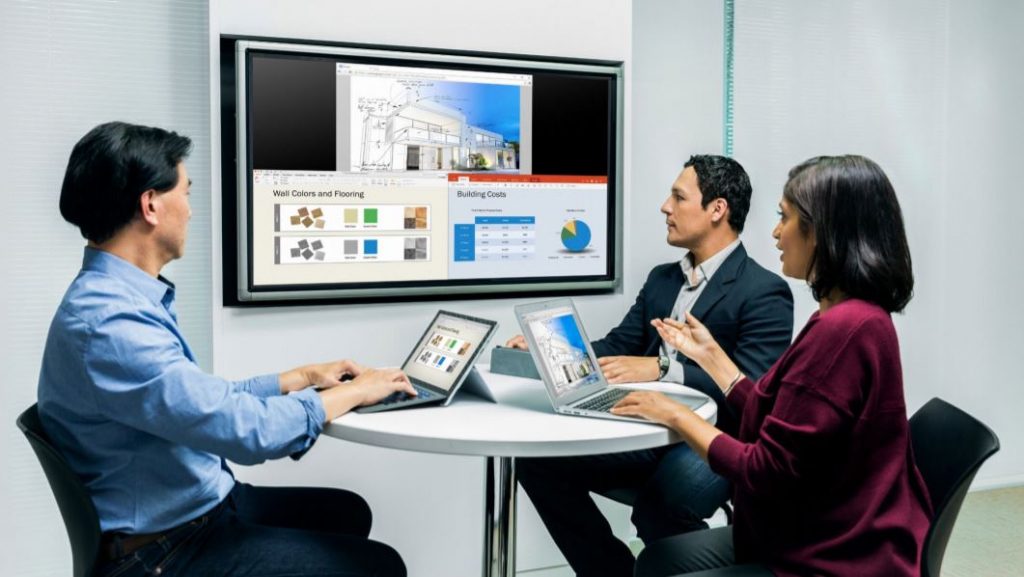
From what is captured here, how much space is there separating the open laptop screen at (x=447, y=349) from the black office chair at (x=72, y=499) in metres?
0.77

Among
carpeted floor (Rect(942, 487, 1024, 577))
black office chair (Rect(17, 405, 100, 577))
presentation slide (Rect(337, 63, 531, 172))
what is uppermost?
presentation slide (Rect(337, 63, 531, 172))

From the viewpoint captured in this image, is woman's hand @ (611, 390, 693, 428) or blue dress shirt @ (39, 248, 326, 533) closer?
blue dress shirt @ (39, 248, 326, 533)

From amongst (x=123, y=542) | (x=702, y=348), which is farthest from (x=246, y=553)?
(x=702, y=348)

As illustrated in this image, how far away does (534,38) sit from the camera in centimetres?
294

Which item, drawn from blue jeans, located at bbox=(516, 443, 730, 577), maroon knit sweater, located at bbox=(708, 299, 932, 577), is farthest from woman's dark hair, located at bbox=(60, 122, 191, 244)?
blue jeans, located at bbox=(516, 443, 730, 577)

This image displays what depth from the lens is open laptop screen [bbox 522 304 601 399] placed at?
1995mm

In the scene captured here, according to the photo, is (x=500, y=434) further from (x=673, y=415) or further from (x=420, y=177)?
(x=420, y=177)

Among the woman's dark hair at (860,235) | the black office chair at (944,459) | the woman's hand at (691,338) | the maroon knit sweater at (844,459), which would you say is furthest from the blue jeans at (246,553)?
the woman's dark hair at (860,235)

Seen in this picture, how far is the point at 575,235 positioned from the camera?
304 centimetres

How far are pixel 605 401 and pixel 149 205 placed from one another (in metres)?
1.03

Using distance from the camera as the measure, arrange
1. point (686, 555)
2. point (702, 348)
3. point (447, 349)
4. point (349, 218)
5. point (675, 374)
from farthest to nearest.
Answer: point (349, 218)
point (675, 374)
point (702, 348)
point (447, 349)
point (686, 555)

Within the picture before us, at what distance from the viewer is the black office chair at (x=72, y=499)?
1.48 m

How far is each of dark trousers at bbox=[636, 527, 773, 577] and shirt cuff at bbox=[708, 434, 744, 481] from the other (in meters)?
0.27

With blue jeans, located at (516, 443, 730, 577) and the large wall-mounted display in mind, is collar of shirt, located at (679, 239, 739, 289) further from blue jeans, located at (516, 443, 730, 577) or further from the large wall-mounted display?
blue jeans, located at (516, 443, 730, 577)
